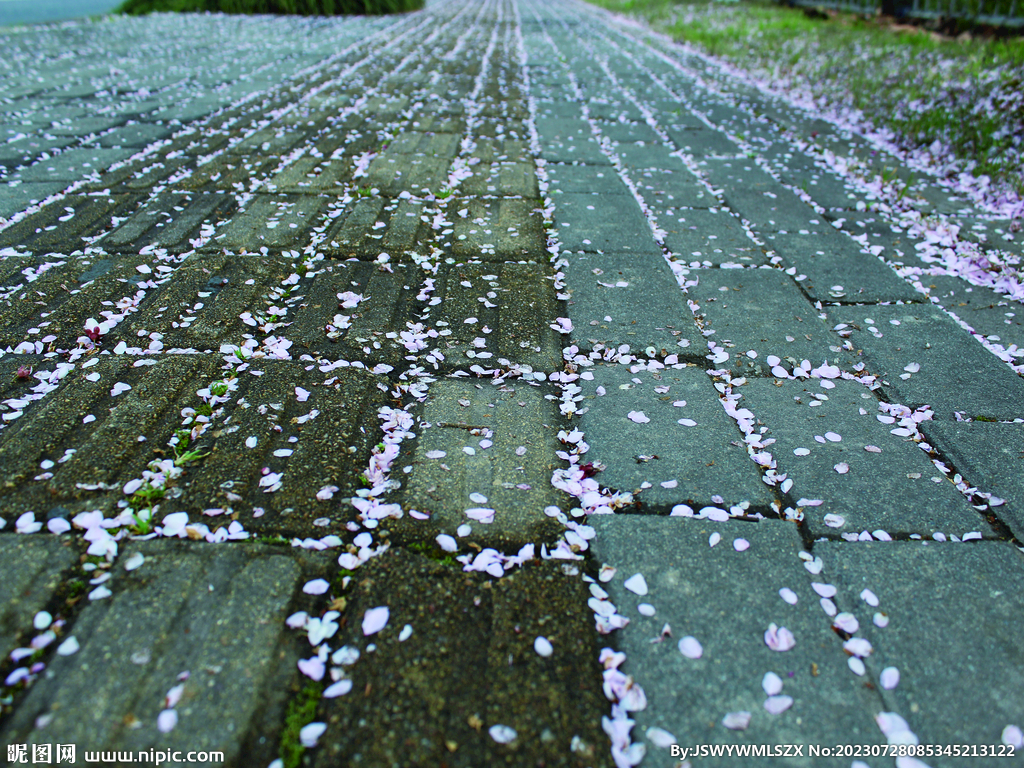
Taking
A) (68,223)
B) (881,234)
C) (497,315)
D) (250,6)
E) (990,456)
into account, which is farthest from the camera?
(250,6)

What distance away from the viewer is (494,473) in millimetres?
2064

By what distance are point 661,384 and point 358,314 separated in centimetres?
157

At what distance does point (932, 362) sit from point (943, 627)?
5.26 feet

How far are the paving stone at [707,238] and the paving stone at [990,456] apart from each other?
1628mm

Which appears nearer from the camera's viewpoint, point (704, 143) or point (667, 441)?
point (667, 441)

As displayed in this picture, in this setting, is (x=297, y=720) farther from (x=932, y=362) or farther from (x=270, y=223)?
(x=270, y=223)

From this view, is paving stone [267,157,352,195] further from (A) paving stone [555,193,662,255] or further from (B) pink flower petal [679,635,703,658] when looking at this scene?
(B) pink flower petal [679,635,703,658]

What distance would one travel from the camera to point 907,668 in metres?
1.50

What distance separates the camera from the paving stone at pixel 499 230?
3.61 m

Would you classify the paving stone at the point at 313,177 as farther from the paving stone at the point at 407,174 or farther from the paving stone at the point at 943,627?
the paving stone at the point at 943,627

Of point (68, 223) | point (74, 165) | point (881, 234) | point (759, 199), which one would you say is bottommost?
point (881, 234)

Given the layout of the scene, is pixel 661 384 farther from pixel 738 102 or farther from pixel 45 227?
pixel 738 102

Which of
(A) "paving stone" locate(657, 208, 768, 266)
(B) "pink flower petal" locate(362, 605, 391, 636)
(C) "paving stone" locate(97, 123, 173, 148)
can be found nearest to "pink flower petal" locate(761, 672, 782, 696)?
(B) "pink flower petal" locate(362, 605, 391, 636)

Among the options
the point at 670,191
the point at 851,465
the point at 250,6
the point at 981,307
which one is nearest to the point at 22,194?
the point at 670,191
